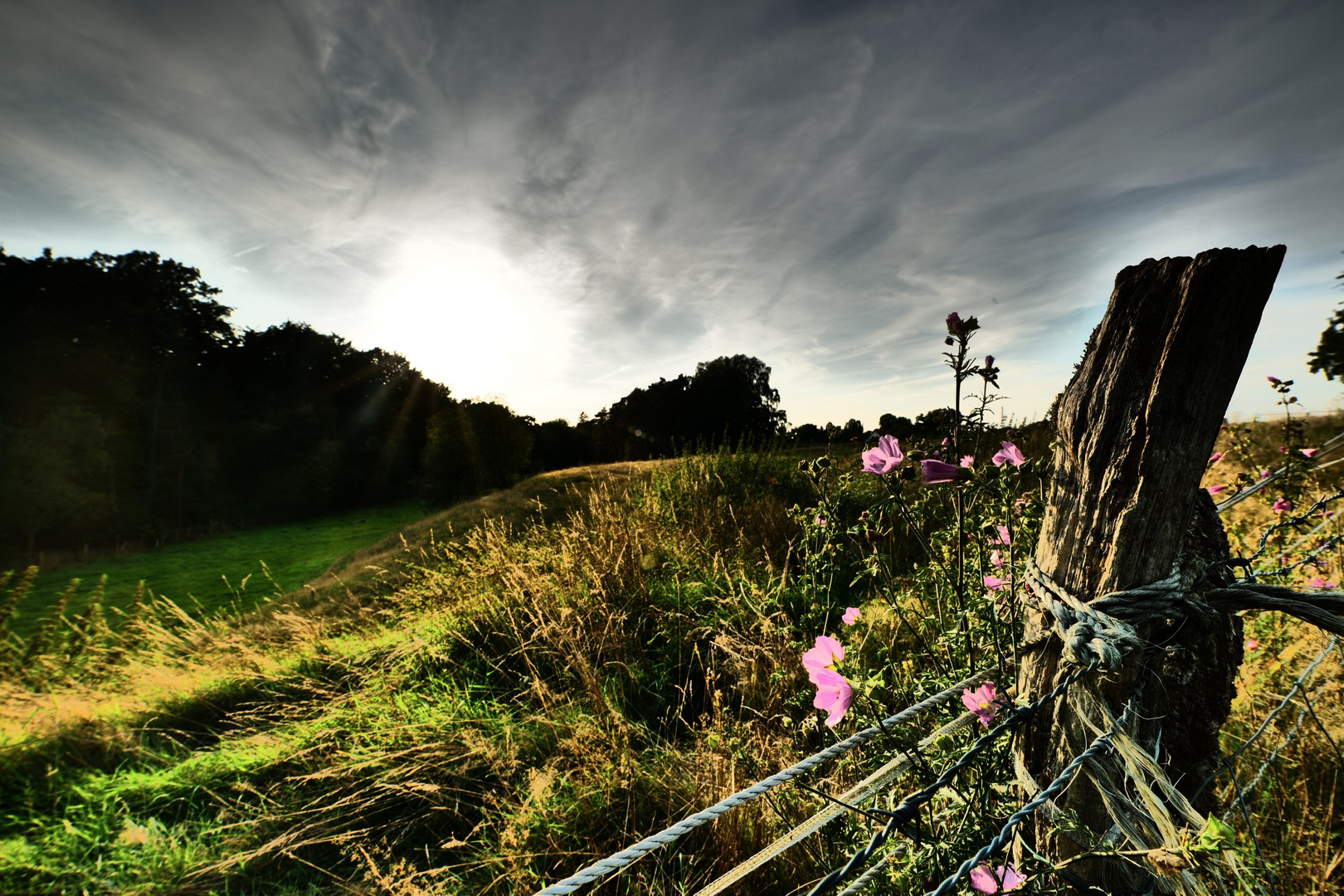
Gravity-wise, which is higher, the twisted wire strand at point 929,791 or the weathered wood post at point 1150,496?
the weathered wood post at point 1150,496

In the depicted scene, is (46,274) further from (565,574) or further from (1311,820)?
(1311,820)

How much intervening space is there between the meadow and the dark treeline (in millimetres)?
4632

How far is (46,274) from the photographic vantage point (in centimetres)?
1848

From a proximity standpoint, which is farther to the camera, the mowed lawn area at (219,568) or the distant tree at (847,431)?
the mowed lawn area at (219,568)

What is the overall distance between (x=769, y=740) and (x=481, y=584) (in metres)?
2.84

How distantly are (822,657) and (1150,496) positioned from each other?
2.12ft

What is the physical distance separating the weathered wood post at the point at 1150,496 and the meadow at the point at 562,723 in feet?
0.76

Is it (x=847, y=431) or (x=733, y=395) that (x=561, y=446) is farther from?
(x=847, y=431)

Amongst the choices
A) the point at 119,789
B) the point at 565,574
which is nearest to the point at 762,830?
the point at 565,574

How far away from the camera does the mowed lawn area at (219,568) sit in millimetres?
10266

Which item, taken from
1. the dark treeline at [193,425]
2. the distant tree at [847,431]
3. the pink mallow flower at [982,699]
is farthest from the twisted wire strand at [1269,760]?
the dark treeline at [193,425]

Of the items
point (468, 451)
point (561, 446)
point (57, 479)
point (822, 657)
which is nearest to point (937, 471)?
point (822, 657)

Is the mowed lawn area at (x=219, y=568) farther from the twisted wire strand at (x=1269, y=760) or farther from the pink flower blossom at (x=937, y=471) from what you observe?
the twisted wire strand at (x=1269, y=760)

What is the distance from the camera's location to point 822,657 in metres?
1.06
